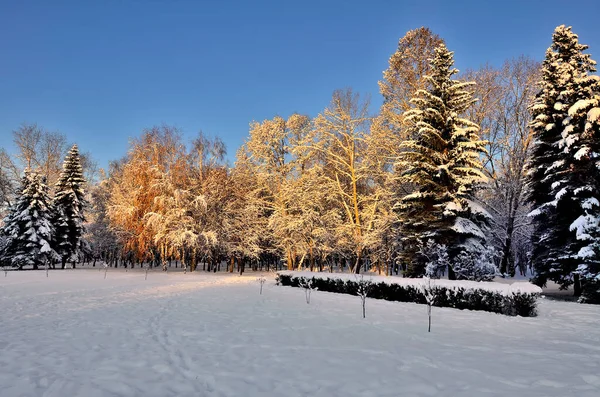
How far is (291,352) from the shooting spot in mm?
6262

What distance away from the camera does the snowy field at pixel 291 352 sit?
4.58 meters

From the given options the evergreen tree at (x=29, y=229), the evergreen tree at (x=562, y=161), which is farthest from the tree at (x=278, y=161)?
the evergreen tree at (x=29, y=229)

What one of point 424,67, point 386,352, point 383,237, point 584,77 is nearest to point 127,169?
point 383,237

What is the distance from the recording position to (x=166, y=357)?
19.2 feet

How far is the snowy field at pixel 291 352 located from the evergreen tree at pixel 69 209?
2844 centimetres

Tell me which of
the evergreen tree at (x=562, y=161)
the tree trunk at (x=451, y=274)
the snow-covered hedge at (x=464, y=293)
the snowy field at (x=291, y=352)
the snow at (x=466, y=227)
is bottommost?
the snowy field at (x=291, y=352)

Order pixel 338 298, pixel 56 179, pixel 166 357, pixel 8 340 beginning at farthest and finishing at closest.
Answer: pixel 56 179
pixel 338 298
pixel 8 340
pixel 166 357

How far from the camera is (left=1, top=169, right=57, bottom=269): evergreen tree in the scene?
32.0 meters

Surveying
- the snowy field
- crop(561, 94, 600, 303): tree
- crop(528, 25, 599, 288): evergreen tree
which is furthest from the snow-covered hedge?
crop(528, 25, 599, 288): evergreen tree

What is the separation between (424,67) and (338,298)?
15061mm

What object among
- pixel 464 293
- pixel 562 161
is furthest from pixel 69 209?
pixel 562 161

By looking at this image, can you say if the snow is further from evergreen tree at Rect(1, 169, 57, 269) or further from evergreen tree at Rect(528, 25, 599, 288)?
evergreen tree at Rect(1, 169, 57, 269)

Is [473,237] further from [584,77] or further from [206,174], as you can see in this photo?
[206,174]

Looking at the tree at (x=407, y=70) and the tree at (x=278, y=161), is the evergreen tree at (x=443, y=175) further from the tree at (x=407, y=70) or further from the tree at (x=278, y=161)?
the tree at (x=278, y=161)
